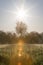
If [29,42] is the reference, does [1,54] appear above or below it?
below

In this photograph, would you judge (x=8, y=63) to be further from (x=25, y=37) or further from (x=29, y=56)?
(x=25, y=37)

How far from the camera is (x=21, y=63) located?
30.1 ft

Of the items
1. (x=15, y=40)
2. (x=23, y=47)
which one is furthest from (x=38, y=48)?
(x=15, y=40)

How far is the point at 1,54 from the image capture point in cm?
1001

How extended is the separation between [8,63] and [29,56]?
1.15 m

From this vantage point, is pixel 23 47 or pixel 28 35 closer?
pixel 23 47

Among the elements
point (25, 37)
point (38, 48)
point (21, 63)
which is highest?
point (25, 37)

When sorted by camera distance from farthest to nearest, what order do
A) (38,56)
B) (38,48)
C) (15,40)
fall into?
1. (15,40)
2. (38,48)
3. (38,56)

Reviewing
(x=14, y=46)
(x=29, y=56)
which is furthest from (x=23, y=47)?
(x=29, y=56)

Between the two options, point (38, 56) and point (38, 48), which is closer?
point (38, 56)

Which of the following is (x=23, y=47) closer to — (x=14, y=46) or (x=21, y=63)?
(x=14, y=46)

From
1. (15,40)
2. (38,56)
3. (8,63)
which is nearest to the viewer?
(8,63)

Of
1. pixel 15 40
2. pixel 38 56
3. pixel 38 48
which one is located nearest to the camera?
pixel 38 56

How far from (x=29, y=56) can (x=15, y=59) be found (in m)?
0.72
